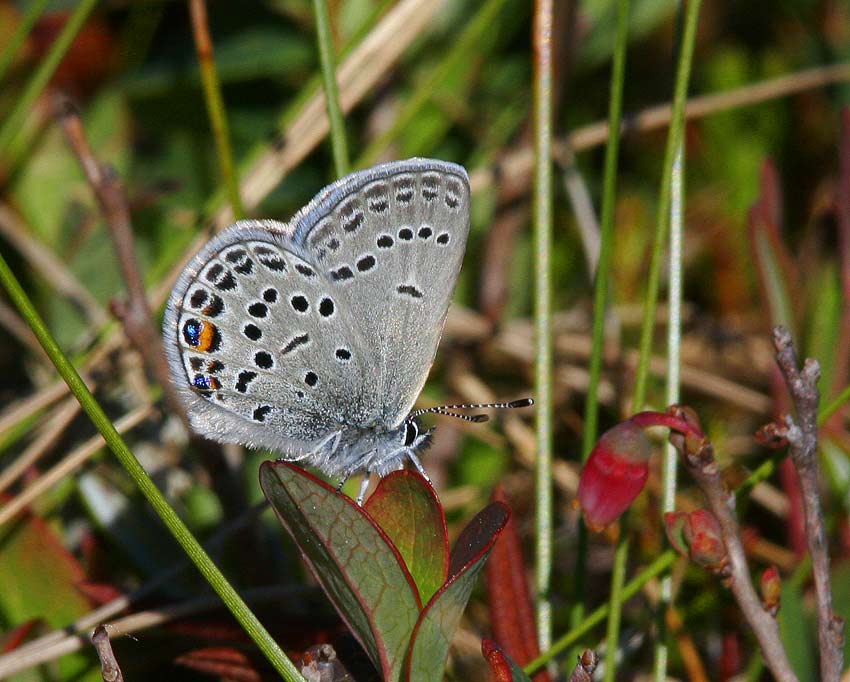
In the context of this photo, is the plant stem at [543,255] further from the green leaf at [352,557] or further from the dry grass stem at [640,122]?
the dry grass stem at [640,122]

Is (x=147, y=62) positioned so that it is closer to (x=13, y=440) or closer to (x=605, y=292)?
(x=13, y=440)

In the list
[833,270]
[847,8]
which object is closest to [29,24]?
[833,270]

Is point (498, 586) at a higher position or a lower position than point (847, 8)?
lower

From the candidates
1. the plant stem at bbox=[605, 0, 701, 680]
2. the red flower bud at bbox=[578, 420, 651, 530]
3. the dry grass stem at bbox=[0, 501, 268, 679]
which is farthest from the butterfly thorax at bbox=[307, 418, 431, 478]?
the red flower bud at bbox=[578, 420, 651, 530]

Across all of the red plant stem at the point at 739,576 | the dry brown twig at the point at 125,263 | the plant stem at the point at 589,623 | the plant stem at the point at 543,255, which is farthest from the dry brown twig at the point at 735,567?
the dry brown twig at the point at 125,263

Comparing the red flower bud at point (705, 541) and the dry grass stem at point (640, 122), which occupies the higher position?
the dry grass stem at point (640, 122)

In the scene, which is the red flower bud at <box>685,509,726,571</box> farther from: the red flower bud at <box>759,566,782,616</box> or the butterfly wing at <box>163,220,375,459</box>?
the butterfly wing at <box>163,220,375,459</box>

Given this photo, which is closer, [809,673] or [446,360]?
[809,673]
